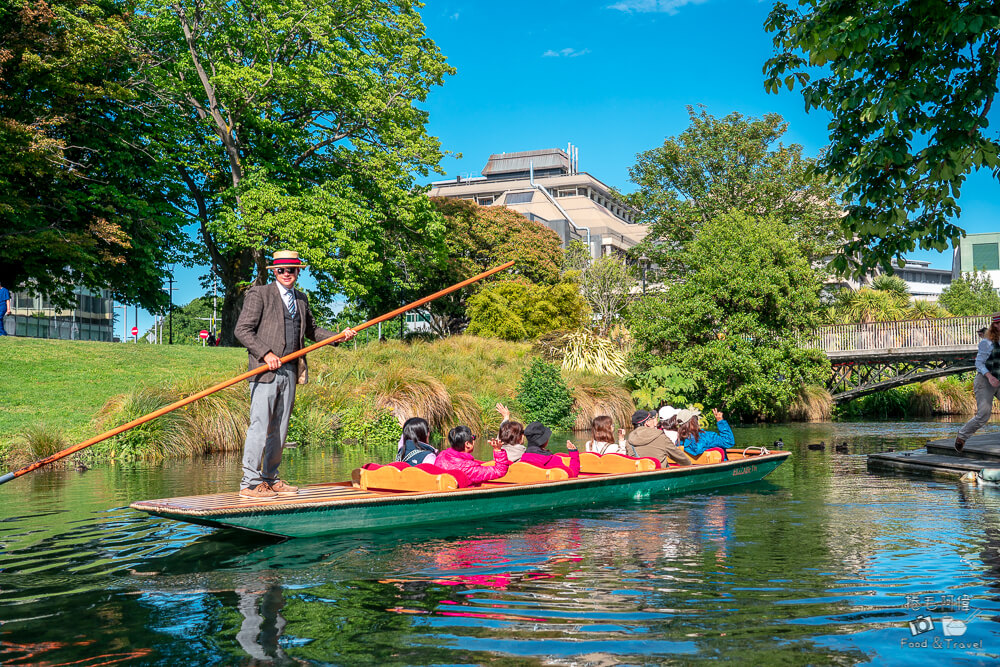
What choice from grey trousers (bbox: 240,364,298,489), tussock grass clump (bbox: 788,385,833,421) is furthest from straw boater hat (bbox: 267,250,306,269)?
tussock grass clump (bbox: 788,385,833,421)

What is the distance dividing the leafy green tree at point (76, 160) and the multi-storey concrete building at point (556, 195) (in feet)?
127

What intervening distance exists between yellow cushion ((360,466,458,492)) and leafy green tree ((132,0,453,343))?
15861 mm

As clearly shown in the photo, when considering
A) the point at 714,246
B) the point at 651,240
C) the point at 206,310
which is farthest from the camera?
the point at 206,310

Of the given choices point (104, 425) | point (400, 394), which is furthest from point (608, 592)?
point (400, 394)

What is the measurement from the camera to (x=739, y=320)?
80.4 ft

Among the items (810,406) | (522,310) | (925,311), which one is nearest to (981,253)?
(925,311)

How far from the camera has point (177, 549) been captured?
260 inches

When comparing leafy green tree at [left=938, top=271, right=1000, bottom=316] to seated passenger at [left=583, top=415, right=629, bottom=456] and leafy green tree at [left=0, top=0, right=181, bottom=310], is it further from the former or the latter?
seated passenger at [left=583, top=415, right=629, bottom=456]

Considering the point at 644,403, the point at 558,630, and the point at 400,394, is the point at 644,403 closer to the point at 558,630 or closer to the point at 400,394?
the point at 400,394

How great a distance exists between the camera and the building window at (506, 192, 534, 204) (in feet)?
242

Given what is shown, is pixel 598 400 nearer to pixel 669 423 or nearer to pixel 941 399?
pixel 669 423

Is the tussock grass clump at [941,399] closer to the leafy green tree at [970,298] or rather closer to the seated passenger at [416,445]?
the leafy green tree at [970,298]

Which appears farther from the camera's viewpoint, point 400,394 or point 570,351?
point 570,351

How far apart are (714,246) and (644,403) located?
598 cm
